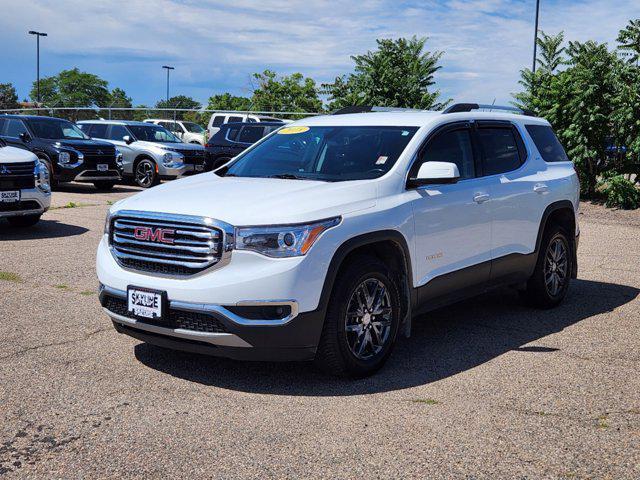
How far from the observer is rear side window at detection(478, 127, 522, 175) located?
6.45 meters

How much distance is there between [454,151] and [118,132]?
53.0 ft

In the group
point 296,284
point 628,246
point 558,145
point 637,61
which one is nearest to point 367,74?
point 637,61

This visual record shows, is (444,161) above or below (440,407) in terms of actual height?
above

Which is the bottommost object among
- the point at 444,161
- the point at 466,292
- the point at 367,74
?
the point at 466,292

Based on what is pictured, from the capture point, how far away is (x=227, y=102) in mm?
60656

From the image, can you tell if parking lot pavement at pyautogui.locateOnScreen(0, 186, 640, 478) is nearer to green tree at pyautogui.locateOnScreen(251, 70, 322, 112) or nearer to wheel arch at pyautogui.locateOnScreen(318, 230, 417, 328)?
wheel arch at pyautogui.locateOnScreen(318, 230, 417, 328)

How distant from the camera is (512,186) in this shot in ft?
21.5

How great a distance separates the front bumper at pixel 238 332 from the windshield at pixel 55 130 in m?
13.9

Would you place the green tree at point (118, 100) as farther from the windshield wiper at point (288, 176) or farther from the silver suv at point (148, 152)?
the windshield wiper at point (288, 176)

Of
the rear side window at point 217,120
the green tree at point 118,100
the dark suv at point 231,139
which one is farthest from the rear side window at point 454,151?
the green tree at point 118,100

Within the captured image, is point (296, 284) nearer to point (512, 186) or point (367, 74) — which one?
point (512, 186)

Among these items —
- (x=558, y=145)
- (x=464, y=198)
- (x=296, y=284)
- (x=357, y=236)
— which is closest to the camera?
(x=296, y=284)

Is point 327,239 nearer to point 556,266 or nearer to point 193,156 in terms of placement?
point 556,266

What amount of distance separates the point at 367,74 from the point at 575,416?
17.2 m
